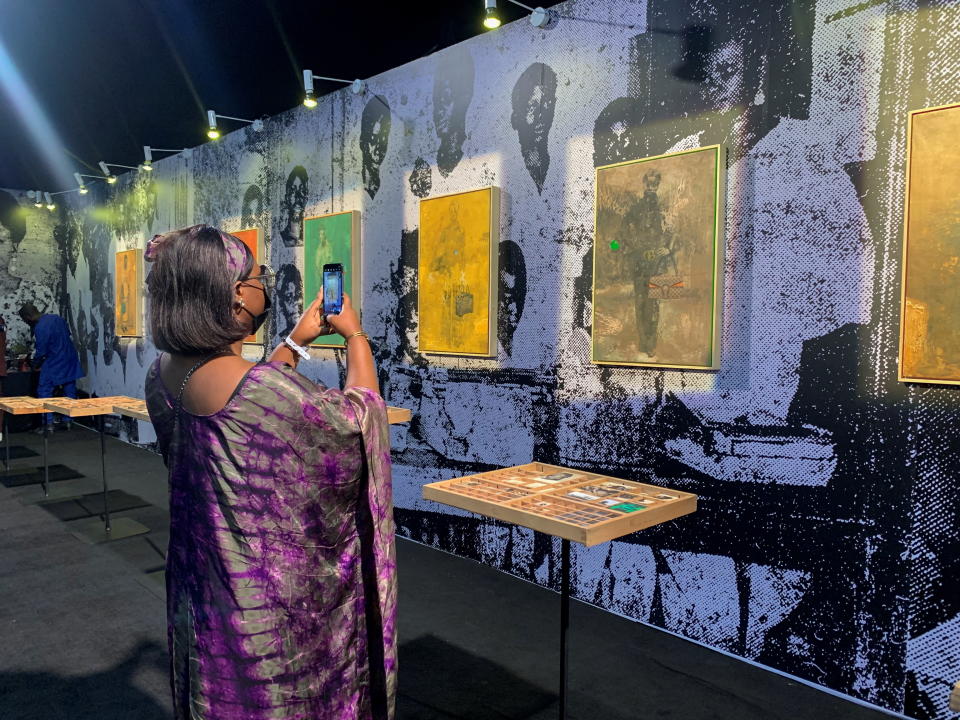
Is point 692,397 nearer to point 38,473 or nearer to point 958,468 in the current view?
point 958,468

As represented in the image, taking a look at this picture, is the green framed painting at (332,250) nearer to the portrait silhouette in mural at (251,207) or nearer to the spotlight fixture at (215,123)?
the portrait silhouette in mural at (251,207)

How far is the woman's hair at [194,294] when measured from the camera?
122 centimetres

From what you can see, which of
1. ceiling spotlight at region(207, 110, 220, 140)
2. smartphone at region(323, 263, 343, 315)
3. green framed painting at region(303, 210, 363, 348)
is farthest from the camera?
ceiling spotlight at region(207, 110, 220, 140)

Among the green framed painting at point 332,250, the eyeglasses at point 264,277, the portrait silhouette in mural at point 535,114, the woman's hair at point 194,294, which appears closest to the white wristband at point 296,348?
the eyeglasses at point 264,277

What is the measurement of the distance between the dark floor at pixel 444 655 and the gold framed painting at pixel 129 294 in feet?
12.1

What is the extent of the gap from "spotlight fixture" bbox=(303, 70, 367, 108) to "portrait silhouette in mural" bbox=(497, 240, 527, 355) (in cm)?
169

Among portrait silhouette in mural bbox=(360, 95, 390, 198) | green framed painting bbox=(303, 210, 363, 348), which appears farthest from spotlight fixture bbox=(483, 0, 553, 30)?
green framed painting bbox=(303, 210, 363, 348)

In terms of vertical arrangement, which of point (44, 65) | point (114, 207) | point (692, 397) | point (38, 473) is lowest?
point (38, 473)

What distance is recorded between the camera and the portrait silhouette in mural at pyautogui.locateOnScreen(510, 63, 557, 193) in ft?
11.4

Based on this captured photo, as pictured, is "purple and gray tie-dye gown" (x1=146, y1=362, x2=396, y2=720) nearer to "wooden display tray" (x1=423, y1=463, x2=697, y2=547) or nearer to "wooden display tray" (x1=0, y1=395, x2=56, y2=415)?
"wooden display tray" (x1=423, y1=463, x2=697, y2=547)

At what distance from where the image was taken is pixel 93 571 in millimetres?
3828

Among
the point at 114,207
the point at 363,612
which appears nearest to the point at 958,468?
the point at 363,612

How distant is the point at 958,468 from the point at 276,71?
14.5ft

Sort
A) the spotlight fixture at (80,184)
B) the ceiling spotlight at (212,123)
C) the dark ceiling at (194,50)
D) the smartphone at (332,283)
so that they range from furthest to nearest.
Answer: the spotlight fixture at (80,184)
the ceiling spotlight at (212,123)
the dark ceiling at (194,50)
the smartphone at (332,283)
